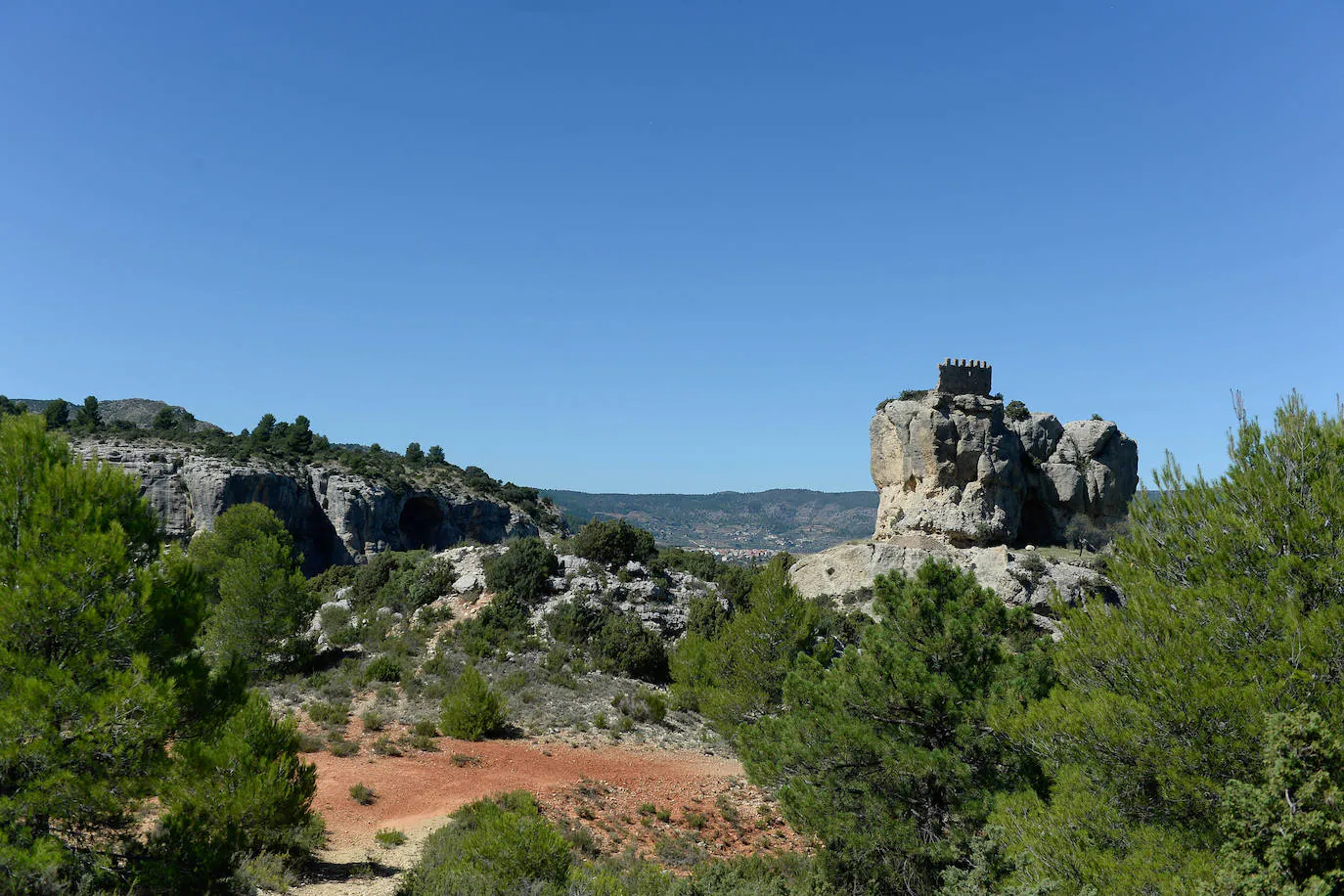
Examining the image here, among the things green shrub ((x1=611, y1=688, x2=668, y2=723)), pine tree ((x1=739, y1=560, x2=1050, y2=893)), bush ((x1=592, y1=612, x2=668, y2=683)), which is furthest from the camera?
bush ((x1=592, y1=612, x2=668, y2=683))

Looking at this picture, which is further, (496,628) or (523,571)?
(523,571)

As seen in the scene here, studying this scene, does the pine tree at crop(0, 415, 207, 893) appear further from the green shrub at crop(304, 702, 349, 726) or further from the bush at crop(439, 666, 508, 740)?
the green shrub at crop(304, 702, 349, 726)

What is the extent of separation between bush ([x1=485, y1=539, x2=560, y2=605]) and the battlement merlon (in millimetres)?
31235

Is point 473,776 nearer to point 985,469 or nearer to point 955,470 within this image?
point 955,470

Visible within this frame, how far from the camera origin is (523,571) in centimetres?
2883

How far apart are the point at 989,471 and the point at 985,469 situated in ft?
0.92

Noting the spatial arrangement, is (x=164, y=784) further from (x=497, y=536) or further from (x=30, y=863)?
(x=497, y=536)

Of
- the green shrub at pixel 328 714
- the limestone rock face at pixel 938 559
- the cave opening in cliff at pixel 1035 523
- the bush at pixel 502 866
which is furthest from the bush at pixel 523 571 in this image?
the cave opening in cliff at pixel 1035 523

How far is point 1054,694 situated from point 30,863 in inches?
375

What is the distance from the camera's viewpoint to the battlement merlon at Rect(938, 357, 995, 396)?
50.5 m

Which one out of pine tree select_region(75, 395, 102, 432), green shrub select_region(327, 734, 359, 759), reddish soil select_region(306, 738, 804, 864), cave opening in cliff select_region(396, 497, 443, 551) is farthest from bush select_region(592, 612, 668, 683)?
pine tree select_region(75, 395, 102, 432)

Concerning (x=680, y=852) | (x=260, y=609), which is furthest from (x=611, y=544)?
(x=680, y=852)

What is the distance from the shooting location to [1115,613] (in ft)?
26.5

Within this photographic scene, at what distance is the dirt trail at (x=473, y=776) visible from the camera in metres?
12.6
